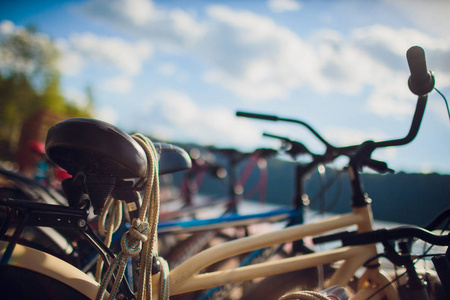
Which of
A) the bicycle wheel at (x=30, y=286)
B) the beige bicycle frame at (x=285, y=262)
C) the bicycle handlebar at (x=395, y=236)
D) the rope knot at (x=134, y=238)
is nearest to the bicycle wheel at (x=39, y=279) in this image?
the bicycle wheel at (x=30, y=286)

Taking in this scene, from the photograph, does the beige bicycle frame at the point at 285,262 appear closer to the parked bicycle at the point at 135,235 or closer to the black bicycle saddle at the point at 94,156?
the parked bicycle at the point at 135,235

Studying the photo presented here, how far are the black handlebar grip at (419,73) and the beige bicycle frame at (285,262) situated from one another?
0.56 meters

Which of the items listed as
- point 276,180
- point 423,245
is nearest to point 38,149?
point 423,245

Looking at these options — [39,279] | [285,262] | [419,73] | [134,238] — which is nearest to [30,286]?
[39,279]

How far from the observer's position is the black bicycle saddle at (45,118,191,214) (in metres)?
0.75

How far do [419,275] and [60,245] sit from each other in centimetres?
147

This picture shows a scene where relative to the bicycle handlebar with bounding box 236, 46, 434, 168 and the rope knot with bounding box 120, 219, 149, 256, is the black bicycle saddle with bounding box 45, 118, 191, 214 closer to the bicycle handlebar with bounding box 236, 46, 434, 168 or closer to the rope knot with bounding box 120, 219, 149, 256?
the rope knot with bounding box 120, 219, 149, 256

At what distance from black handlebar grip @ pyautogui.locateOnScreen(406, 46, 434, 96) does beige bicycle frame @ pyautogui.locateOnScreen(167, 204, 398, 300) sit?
0.56 metres

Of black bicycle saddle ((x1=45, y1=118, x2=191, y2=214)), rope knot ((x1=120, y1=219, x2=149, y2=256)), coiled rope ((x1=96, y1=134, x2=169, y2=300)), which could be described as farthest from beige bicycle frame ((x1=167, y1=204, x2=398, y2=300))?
black bicycle saddle ((x1=45, y1=118, x2=191, y2=214))

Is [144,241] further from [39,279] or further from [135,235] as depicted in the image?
[39,279]

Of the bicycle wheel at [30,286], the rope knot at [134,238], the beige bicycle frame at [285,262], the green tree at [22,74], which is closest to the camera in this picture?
the bicycle wheel at [30,286]

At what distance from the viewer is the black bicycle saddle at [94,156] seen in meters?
0.75

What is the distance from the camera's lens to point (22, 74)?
Result: 2062 centimetres

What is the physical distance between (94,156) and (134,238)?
0.86 ft
